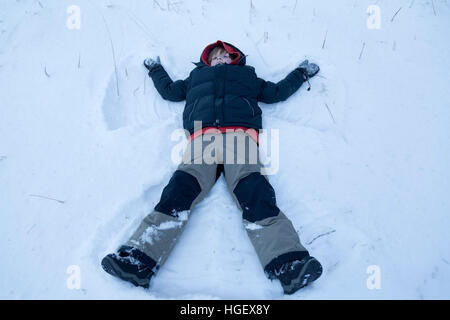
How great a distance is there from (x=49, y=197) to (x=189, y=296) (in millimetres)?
1347

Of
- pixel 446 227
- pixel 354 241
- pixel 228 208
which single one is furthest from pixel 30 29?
pixel 446 227

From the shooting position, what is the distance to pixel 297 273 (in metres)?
1.73

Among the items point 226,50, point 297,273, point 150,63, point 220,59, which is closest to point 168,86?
point 150,63

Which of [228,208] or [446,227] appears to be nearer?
[446,227]

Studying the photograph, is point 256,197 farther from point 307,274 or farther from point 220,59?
point 220,59

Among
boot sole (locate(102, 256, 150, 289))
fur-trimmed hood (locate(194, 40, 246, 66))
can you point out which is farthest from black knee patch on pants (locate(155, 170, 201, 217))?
fur-trimmed hood (locate(194, 40, 246, 66))

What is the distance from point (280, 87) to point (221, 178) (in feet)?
3.36

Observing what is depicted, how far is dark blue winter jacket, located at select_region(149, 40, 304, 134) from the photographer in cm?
239

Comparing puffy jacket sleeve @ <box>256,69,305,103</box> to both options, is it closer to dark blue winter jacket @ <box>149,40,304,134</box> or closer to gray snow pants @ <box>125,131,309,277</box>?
dark blue winter jacket @ <box>149,40,304,134</box>

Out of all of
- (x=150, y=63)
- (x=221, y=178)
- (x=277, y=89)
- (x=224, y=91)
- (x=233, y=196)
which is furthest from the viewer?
(x=150, y=63)

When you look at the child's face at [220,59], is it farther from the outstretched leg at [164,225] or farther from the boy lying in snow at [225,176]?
the outstretched leg at [164,225]

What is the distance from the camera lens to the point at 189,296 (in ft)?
5.97

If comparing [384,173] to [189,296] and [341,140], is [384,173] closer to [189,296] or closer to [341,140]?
[341,140]
